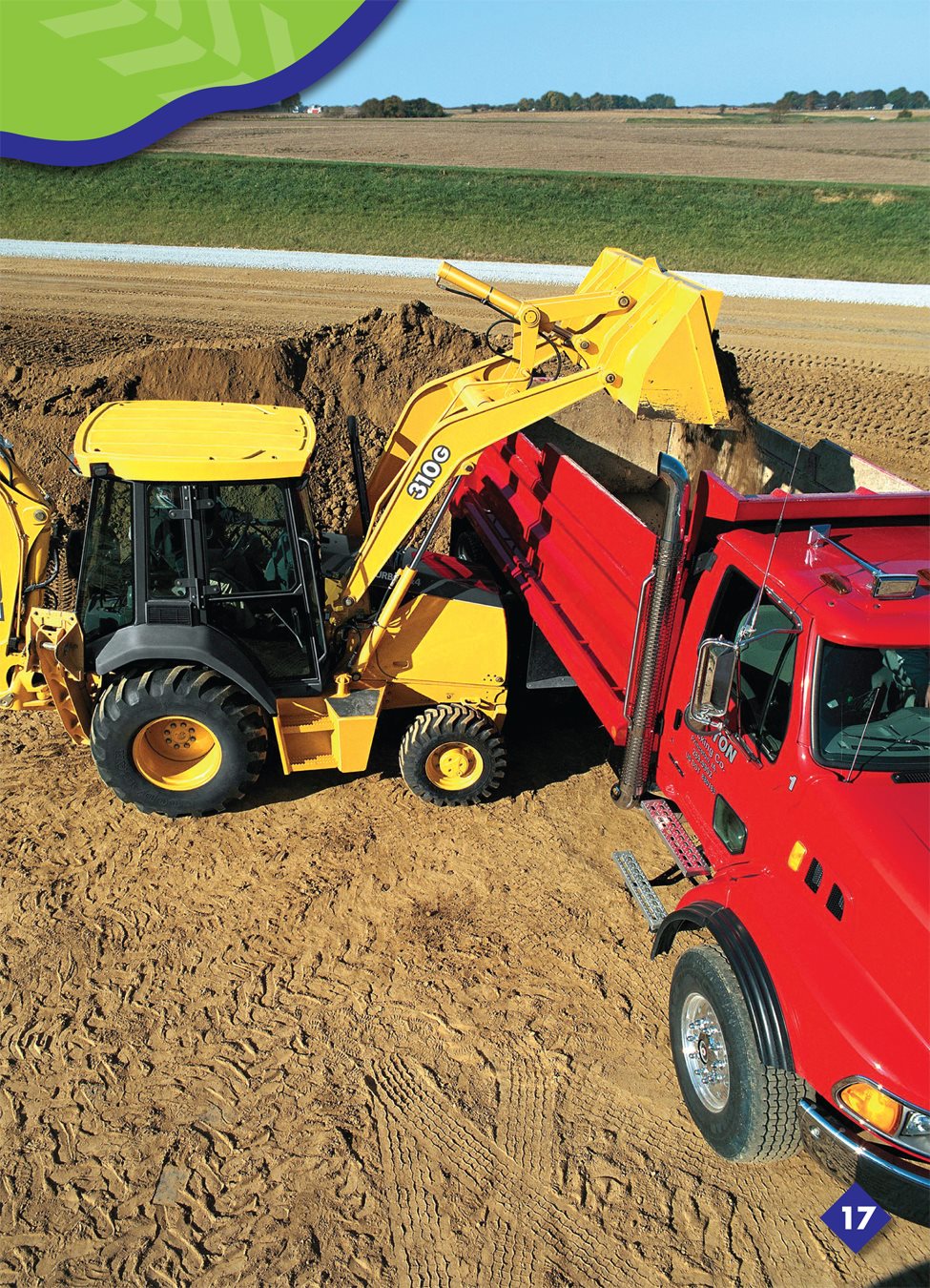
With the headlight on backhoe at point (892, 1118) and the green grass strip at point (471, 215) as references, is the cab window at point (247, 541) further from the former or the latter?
the green grass strip at point (471, 215)

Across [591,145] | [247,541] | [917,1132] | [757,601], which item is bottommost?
[917,1132]

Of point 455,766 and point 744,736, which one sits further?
point 455,766

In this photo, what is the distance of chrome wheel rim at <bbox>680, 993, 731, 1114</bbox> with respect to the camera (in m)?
4.24

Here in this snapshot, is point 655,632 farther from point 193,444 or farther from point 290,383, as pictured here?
point 290,383

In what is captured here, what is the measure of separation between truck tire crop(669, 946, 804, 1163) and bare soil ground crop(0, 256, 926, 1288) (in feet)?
0.72

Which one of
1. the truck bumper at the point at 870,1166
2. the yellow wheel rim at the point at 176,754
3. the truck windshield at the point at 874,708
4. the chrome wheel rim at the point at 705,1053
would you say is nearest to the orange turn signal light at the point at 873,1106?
the truck bumper at the point at 870,1166

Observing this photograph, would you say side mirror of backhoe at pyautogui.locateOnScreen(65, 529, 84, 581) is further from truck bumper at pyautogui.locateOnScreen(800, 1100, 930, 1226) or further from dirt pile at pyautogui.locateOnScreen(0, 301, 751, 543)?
truck bumper at pyautogui.locateOnScreen(800, 1100, 930, 1226)

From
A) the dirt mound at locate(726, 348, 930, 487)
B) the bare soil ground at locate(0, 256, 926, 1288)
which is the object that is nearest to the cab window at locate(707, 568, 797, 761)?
the bare soil ground at locate(0, 256, 926, 1288)

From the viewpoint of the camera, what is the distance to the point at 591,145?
47.2 meters

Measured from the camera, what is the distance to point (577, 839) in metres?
6.30

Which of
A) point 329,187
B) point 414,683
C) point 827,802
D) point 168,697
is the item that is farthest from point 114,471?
point 329,187

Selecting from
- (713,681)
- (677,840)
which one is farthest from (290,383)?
(713,681)

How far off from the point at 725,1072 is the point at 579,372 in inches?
166

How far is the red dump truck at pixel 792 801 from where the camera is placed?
3.48 m
